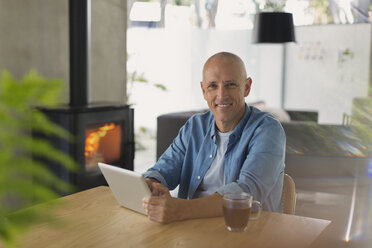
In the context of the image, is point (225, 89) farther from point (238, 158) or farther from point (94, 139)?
point (94, 139)

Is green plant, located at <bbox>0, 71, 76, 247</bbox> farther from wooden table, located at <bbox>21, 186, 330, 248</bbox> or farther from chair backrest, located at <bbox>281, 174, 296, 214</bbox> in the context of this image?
chair backrest, located at <bbox>281, 174, 296, 214</bbox>

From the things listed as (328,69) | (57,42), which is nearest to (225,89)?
(57,42)

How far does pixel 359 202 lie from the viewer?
11.4 ft

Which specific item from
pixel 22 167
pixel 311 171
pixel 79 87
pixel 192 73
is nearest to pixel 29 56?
pixel 79 87

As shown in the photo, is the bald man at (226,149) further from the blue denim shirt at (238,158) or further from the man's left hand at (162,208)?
the man's left hand at (162,208)

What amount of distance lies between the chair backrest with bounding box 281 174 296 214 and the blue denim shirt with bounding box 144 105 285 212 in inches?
0.8

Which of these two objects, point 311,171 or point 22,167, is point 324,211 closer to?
point 311,171

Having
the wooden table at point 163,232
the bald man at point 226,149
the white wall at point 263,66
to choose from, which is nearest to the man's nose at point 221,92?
the bald man at point 226,149

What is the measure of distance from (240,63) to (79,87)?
1.84 meters

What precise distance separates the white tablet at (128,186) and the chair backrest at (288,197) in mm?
578

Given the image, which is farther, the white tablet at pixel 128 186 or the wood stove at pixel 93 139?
the wood stove at pixel 93 139

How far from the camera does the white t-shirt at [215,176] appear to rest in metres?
1.79

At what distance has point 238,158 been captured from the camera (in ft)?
5.66

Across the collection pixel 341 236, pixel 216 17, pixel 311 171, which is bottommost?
pixel 341 236
